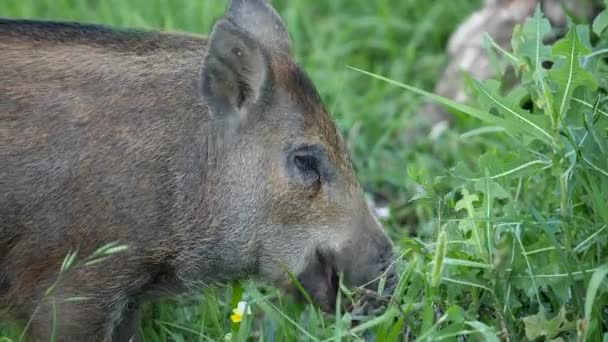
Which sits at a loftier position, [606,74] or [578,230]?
[606,74]

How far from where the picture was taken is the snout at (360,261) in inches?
175

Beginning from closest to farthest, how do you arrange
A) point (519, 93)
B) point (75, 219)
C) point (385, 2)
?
1. point (75, 219)
2. point (519, 93)
3. point (385, 2)

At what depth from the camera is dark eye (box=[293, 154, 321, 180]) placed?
4.50 m

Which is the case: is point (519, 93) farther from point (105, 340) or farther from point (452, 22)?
point (452, 22)

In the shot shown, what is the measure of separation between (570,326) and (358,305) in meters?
0.80

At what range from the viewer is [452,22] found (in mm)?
7746

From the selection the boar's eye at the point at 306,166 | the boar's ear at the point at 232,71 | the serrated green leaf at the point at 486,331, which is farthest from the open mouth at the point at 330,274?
the serrated green leaf at the point at 486,331

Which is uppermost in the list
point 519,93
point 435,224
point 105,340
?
point 519,93

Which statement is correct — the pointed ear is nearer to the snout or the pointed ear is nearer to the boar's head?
the boar's head

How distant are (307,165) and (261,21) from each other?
64cm

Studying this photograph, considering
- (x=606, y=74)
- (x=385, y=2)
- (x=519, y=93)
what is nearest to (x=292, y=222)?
(x=519, y=93)

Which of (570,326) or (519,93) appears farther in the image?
(519,93)

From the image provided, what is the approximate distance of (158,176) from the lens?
4.39 meters

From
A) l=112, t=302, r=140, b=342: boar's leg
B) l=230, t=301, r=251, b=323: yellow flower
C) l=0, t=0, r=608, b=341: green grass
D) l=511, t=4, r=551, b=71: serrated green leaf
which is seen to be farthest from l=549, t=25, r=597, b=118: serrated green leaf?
l=112, t=302, r=140, b=342: boar's leg
